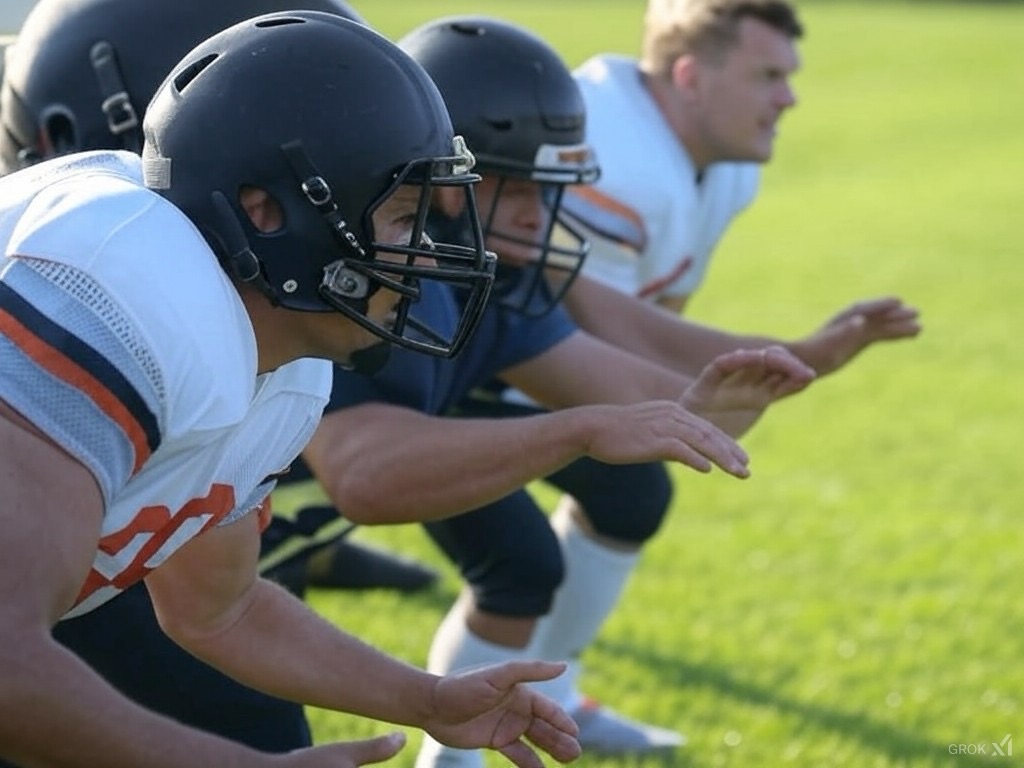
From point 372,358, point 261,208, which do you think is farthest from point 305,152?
point 372,358

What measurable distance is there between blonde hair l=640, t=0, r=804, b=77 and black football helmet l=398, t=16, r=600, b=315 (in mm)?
1185

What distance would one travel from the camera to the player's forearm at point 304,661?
2.67 m

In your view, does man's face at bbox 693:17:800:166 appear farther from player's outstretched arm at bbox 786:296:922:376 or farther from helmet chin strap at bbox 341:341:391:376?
helmet chin strap at bbox 341:341:391:376

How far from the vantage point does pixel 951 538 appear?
6.09 metres

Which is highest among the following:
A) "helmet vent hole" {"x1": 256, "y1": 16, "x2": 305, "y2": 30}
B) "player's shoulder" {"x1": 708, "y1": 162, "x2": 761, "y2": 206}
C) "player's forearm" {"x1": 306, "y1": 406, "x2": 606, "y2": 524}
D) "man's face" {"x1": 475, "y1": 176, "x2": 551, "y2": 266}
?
"helmet vent hole" {"x1": 256, "y1": 16, "x2": 305, "y2": 30}

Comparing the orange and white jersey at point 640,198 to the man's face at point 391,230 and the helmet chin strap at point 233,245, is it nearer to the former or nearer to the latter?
the man's face at point 391,230

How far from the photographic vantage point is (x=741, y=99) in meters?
4.81

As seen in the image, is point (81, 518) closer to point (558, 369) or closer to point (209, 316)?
point (209, 316)

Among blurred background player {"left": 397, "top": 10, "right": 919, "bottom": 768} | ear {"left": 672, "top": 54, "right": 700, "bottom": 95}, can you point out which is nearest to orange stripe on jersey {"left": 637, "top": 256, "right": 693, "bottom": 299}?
blurred background player {"left": 397, "top": 10, "right": 919, "bottom": 768}

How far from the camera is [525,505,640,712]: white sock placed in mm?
4402

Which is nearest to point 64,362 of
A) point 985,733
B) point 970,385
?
point 985,733

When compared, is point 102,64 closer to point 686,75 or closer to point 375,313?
point 375,313

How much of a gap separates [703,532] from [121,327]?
425 cm

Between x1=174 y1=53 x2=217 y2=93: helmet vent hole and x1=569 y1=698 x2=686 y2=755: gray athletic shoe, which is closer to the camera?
x1=174 y1=53 x2=217 y2=93: helmet vent hole
